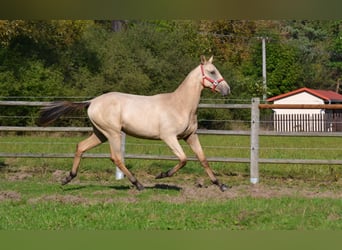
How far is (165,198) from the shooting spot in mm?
8109

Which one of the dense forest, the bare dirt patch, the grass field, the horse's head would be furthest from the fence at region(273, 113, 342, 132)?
the bare dirt patch

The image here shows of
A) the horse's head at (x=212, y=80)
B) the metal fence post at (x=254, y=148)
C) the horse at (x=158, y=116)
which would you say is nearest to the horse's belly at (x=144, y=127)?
the horse at (x=158, y=116)

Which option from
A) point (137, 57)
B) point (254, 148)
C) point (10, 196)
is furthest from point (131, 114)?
point (137, 57)

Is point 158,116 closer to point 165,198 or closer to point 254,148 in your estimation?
point 165,198

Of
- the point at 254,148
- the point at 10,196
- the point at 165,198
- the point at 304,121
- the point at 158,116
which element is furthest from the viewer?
the point at 304,121

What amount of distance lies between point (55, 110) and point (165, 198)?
8.32 feet

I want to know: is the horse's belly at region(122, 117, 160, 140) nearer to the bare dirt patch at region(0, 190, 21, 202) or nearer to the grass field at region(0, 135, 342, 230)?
the grass field at region(0, 135, 342, 230)

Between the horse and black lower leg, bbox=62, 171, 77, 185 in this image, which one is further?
black lower leg, bbox=62, 171, 77, 185

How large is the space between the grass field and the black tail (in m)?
1.02

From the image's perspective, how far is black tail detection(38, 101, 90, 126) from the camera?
9.57m

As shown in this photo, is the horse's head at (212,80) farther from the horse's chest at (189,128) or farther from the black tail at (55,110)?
the black tail at (55,110)

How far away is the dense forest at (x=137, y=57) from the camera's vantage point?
2586cm

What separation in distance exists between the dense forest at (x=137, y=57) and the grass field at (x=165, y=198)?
681 cm

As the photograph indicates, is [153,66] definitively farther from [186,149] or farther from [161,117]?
[161,117]
